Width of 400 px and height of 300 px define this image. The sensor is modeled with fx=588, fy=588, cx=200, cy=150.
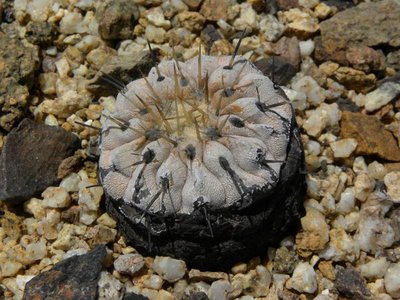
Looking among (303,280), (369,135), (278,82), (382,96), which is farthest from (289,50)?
(303,280)

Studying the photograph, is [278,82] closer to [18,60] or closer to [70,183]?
[70,183]

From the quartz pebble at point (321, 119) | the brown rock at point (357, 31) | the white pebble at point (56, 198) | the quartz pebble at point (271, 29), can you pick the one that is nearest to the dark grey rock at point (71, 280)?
the white pebble at point (56, 198)

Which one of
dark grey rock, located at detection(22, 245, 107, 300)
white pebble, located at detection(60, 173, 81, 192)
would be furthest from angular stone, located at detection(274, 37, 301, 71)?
dark grey rock, located at detection(22, 245, 107, 300)

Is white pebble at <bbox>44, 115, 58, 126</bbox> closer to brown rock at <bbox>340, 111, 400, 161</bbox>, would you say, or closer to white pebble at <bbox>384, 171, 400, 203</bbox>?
brown rock at <bbox>340, 111, 400, 161</bbox>

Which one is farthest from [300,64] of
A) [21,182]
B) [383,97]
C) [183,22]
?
[21,182]

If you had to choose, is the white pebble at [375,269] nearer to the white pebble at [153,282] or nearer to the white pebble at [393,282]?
the white pebble at [393,282]
